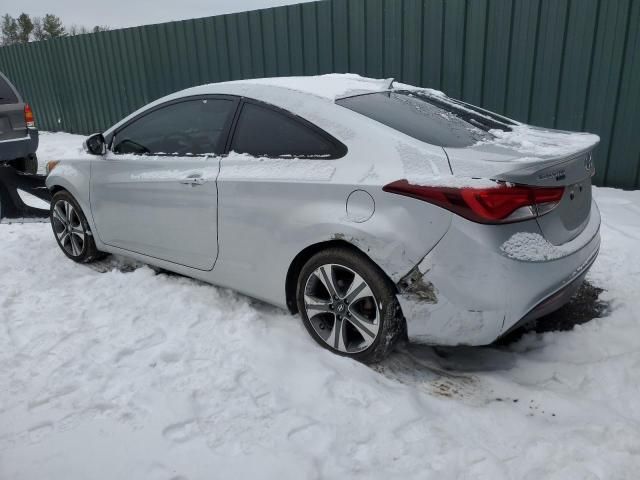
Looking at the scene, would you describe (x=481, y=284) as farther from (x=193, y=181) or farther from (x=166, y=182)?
(x=166, y=182)

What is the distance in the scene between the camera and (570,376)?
272cm

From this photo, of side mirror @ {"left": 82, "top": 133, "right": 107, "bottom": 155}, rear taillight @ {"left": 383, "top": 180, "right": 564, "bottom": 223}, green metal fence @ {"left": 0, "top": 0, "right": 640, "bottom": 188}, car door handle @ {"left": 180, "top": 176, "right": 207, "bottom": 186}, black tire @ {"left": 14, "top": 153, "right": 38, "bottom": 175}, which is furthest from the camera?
black tire @ {"left": 14, "top": 153, "right": 38, "bottom": 175}

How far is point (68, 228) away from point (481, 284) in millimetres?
3737

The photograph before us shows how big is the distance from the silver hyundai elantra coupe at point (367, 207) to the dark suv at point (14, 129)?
378cm

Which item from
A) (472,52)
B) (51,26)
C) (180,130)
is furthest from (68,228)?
(51,26)

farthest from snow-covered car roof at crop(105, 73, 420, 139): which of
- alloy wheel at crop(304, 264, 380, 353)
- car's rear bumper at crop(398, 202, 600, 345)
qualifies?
car's rear bumper at crop(398, 202, 600, 345)

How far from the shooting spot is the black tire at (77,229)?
4.40 metres

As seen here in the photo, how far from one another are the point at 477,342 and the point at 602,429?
A: 647 millimetres

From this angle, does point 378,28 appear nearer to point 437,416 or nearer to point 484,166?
point 484,166

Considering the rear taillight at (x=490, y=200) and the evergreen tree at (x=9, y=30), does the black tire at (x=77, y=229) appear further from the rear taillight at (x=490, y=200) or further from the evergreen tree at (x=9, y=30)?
the evergreen tree at (x=9, y=30)

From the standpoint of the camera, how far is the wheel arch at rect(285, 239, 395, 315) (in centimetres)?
273

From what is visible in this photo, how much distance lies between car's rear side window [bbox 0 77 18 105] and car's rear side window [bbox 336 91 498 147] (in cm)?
556

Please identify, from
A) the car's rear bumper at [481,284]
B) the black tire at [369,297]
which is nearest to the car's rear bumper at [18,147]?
the black tire at [369,297]

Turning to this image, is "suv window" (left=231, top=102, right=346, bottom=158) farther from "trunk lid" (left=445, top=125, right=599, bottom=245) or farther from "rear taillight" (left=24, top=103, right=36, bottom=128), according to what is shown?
"rear taillight" (left=24, top=103, right=36, bottom=128)
